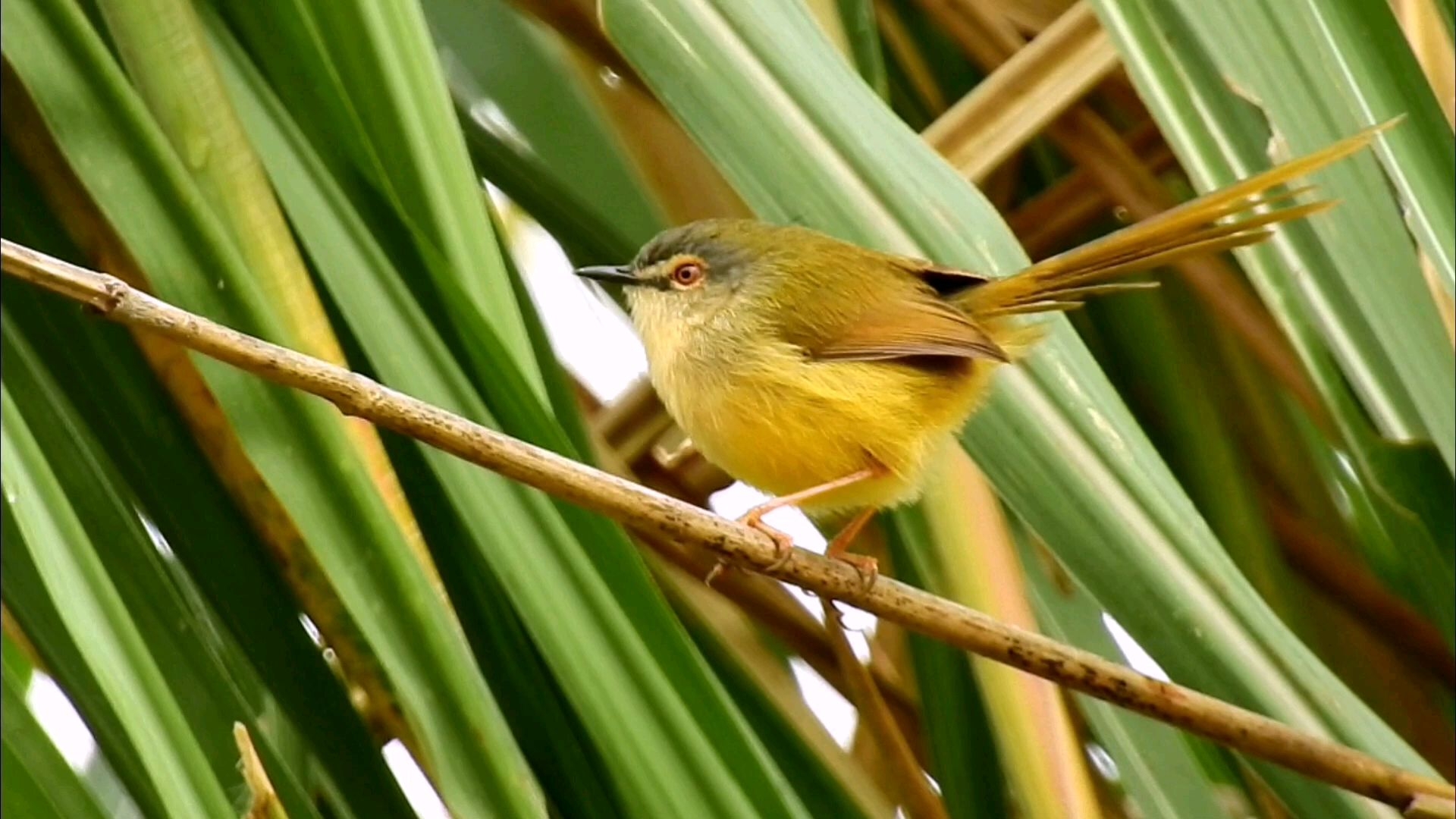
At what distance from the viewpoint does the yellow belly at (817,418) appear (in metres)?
2.01

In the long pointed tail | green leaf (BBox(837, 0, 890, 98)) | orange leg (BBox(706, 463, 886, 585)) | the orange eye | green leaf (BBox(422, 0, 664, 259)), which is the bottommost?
orange leg (BBox(706, 463, 886, 585))

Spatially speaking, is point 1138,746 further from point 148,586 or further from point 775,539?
point 148,586

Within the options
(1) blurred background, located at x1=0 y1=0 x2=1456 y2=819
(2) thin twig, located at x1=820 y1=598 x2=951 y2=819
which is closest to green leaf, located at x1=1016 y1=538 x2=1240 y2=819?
(1) blurred background, located at x1=0 y1=0 x2=1456 y2=819

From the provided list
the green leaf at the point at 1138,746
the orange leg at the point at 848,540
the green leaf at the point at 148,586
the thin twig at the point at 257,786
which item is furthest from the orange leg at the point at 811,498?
the thin twig at the point at 257,786

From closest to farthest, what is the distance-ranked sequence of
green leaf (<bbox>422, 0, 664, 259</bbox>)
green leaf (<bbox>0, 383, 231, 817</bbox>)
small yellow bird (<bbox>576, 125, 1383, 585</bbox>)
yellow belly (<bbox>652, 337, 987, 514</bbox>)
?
green leaf (<bbox>0, 383, 231, 817</bbox>), small yellow bird (<bbox>576, 125, 1383, 585</bbox>), yellow belly (<bbox>652, 337, 987, 514</bbox>), green leaf (<bbox>422, 0, 664, 259</bbox>)

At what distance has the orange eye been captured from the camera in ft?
7.35

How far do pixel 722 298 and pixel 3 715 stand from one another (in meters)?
1.24

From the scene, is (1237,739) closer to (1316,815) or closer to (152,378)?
(1316,815)

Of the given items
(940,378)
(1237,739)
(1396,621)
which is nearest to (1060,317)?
(940,378)

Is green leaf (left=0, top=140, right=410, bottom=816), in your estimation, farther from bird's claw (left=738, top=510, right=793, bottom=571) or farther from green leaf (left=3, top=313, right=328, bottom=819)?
bird's claw (left=738, top=510, right=793, bottom=571)

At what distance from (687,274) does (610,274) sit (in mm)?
121

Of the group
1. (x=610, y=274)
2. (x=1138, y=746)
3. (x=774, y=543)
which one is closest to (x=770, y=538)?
(x=774, y=543)

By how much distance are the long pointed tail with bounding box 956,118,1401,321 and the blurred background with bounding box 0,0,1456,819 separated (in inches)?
1.3

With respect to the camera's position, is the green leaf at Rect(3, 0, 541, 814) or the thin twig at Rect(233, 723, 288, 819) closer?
the thin twig at Rect(233, 723, 288, 819)
